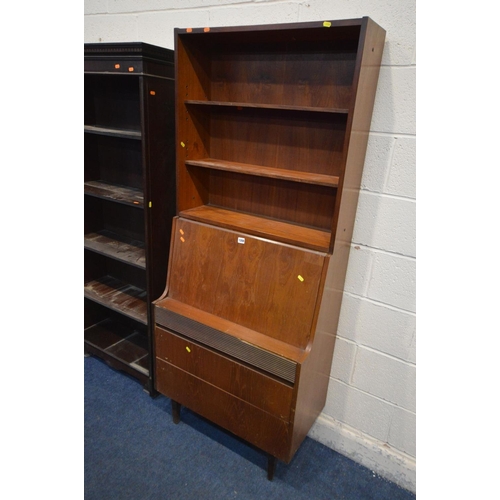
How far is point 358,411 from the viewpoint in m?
1.85

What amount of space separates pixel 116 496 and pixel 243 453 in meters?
0.61

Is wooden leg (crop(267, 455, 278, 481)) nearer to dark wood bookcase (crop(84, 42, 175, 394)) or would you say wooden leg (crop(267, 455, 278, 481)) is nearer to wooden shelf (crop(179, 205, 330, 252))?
dark wood bookcase (crop(84, 42, 175, 394))

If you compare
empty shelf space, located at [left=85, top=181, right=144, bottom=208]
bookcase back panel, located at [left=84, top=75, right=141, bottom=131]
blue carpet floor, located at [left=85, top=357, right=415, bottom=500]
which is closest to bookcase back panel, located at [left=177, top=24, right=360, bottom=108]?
bookcase back panel, located at [left=84, top=75, right=141, bottom=131]

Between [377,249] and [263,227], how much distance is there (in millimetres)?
506

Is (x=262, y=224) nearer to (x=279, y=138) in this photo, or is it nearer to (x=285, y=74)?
(x=279, y=138)

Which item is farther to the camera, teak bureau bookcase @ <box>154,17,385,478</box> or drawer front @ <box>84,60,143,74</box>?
drawer front @ <box>84,60,143,74</box>

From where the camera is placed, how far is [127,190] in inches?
84.2

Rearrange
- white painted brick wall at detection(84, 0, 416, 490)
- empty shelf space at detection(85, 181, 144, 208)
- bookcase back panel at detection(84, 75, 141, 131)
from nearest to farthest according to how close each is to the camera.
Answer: white painted brick wall at detection(84, 0, 416, 490), empty shelf space at detection(85, 181, 144, 208), bookcase back panel at detection(84, 75, 141, 131)

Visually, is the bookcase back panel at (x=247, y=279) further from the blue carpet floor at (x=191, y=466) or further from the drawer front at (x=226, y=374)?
the blue carpet floor at (x=191, y=466)

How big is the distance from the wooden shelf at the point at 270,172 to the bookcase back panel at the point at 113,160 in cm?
58

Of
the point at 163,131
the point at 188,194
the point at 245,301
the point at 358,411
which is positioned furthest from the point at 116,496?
the point at 163,131

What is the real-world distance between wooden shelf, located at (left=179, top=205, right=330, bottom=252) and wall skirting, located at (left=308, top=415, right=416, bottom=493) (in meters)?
1.06

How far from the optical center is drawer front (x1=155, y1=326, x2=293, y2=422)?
1500mm
